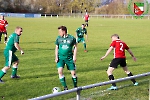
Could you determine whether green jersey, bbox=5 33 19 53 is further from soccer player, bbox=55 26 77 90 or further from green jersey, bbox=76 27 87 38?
green jersey, bbox=76 27 87 38

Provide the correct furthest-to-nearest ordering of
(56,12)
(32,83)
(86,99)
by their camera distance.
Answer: (56,12) < (32,83) < (86,99)

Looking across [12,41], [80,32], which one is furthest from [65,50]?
[80,32]

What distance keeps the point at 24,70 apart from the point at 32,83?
2.20 metres

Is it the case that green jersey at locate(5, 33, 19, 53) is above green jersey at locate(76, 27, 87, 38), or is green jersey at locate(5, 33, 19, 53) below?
above

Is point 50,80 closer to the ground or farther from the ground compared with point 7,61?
closer to the ground

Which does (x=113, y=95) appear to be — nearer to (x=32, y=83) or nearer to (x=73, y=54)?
(x=73, y=54)

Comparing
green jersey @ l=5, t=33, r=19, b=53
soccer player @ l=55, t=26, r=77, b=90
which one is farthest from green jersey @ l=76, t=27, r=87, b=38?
soccer player @ l=55, t=26, r=77, b=90

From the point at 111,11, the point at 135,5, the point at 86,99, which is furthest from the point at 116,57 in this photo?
the point at 111,11

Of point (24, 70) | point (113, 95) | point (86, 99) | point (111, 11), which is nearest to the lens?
point (86, 99)

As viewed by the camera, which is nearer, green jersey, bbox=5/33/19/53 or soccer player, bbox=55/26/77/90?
soccer player, bbox=55/26/77/90

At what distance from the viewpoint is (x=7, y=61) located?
948 cm

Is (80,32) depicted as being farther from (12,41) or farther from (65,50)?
(65,50)

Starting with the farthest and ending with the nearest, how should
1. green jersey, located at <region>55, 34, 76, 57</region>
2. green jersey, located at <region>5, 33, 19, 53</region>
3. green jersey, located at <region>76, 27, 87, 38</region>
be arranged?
green jersey, located at <region>76, 27, 87, 38</region> < green jersey, located at <region>5, 33, 19, 53</region> < green jersey, located at <region>55, 34, 76, 57</region>

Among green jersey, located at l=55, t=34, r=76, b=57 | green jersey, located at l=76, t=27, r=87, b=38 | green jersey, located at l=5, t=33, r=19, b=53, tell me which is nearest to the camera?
green jersey, located at l=55, t=34, r=76, b=57
